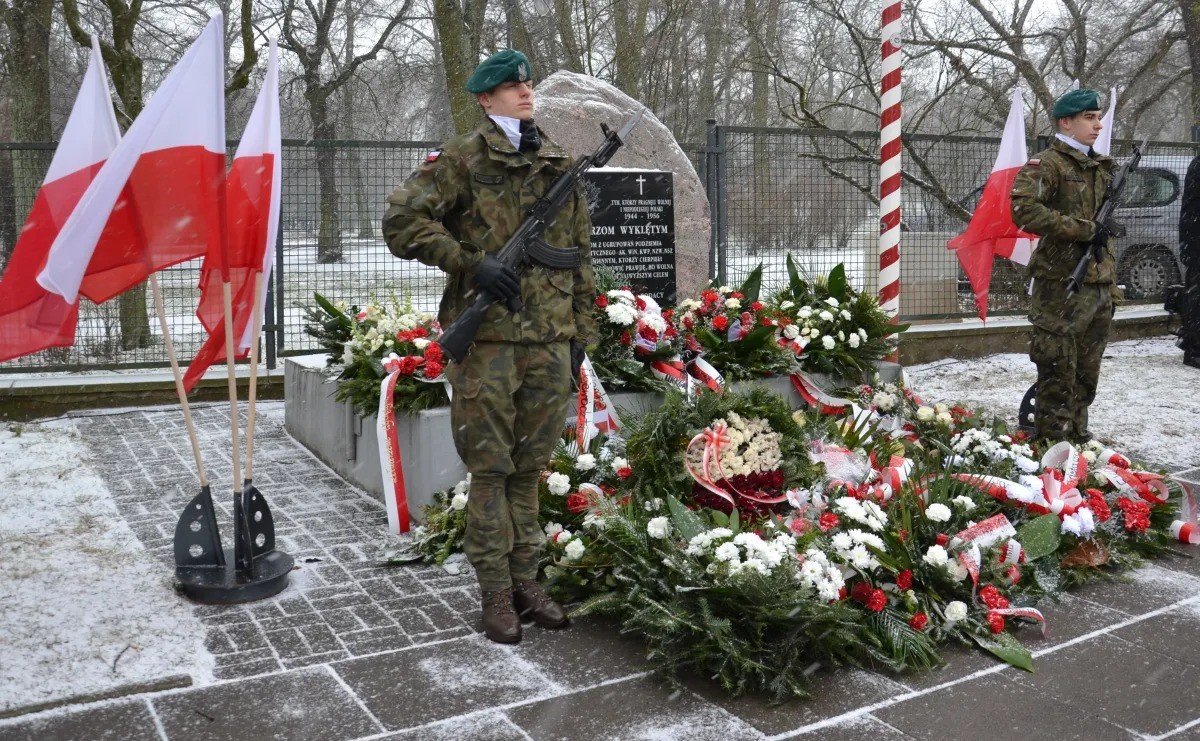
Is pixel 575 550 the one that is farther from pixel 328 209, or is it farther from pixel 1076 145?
pixel 328 209

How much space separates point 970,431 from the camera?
5855 mm

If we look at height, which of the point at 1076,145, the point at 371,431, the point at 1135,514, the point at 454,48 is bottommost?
the point at 1135,514

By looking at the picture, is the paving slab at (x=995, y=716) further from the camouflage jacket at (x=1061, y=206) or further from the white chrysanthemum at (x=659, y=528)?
the camouflage jacket at (x=1061, y=206)

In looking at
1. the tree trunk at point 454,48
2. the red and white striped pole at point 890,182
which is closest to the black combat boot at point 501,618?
the red and white striped pole at point 890,182

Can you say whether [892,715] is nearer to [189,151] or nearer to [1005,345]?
[189,151]

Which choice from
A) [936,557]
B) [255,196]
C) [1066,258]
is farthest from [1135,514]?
[255,196]

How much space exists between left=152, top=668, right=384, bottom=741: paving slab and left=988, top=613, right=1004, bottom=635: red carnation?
2203 millimetres

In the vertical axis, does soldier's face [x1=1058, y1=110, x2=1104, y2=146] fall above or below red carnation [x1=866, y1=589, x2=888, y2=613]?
above

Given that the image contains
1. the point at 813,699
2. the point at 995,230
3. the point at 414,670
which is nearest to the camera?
the point at 813,699

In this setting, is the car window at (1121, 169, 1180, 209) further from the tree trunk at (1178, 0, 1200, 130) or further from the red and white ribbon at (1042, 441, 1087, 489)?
the red and white ribbon at (1042, 441, 1087, 489)

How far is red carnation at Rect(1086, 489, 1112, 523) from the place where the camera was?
509 cm

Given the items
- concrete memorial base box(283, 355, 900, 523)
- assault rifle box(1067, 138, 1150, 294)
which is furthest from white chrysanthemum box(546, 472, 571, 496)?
assault rifle box(1067, 138, 1150, 294)

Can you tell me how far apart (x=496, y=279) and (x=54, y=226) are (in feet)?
5.49

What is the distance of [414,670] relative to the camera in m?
3.89
